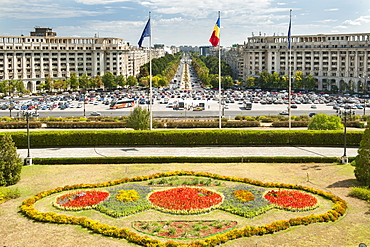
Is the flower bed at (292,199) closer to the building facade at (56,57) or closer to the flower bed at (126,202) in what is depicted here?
the flower bed at (126,202)

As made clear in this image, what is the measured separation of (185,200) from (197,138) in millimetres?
18934

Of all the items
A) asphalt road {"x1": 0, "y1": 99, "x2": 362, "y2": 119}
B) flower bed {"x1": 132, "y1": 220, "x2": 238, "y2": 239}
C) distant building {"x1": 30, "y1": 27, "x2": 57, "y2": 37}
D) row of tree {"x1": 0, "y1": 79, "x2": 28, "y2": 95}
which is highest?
distant building {"x1": 30, "y1": 27, "x2": 57, "y2": 37}

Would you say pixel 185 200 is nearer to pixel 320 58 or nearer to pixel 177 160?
pixel 177 160

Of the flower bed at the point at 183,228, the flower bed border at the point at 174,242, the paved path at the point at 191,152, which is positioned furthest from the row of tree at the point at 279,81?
the flower bed at the point at 183,228

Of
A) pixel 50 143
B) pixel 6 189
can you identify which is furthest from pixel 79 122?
pixel 6 189

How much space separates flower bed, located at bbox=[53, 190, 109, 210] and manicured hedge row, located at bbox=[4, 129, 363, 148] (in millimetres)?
17012

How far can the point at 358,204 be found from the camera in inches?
1086

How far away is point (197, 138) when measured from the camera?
4659 cm

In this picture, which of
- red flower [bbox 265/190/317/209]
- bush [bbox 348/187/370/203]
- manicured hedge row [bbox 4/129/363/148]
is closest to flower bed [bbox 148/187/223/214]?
red flower [bbox 265/190/317/209]

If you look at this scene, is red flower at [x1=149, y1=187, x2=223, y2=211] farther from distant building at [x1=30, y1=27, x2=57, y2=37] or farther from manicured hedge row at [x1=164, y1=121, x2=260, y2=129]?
distant building at [x1=30, y1=27, x2=57, y2=37]

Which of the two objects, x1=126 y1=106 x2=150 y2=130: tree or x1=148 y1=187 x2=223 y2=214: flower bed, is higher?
x1=126 y1=106 x2=150 y2=130: tree

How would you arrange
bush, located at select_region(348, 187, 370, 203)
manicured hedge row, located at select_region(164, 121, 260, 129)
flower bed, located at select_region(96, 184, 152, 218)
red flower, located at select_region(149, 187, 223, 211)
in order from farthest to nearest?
manicured hedge row, located at select_region(164, 121, 260, 129)
bush, located at select_region(348, 187, 370, 203)
red flower, located at select_region(149, 187, 223, 211)
flower bed, located at select_region(96, 184, 152, 218)

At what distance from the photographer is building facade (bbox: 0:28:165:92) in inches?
5394

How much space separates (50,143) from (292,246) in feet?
106
